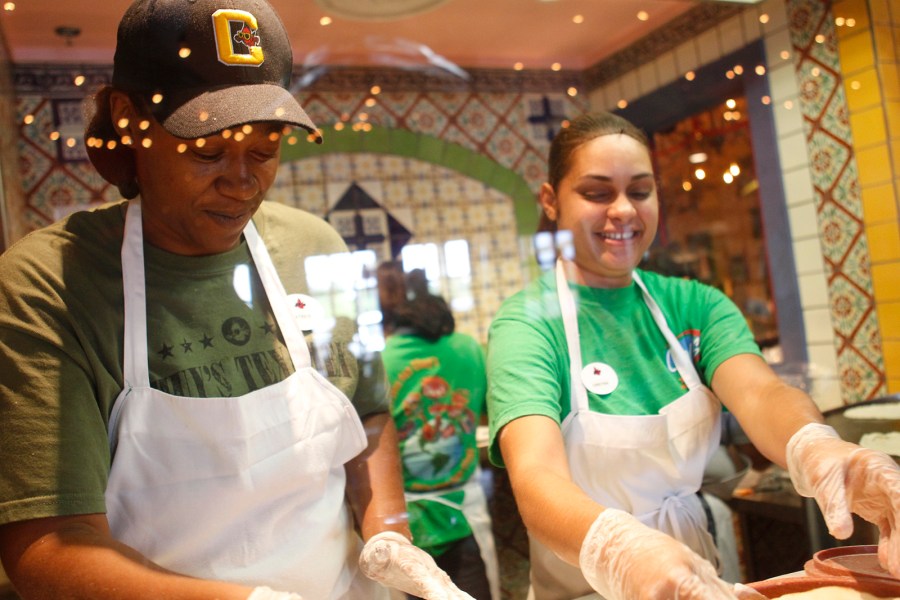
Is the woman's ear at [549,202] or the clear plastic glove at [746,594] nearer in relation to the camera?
the clear plastic glove at [746,594]

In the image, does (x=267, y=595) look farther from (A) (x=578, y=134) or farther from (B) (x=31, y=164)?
(A) (x=578, y=134)

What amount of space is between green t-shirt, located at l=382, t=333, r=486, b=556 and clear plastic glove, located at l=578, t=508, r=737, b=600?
1.24ft

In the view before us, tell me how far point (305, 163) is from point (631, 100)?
61 centimetres

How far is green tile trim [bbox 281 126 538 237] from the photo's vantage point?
1227 mm

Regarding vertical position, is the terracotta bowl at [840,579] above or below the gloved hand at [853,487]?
below

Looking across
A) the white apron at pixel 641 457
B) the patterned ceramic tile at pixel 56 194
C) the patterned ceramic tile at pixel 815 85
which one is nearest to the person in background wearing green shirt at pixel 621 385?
the white apron at pixel 641 457

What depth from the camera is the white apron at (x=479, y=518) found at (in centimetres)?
122

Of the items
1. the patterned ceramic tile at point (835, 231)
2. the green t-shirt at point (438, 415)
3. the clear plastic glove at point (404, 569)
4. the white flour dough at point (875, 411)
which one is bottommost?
the clear plastic glove at point (404, 569)

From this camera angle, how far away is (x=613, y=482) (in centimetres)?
112

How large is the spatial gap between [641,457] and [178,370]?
67 centimetres

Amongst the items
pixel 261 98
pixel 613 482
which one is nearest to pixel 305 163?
pixel 261 98

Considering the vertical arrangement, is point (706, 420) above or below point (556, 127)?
below

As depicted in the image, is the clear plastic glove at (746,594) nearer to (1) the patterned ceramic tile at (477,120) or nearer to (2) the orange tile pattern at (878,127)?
(2) the orange tile pattern at (878,127)

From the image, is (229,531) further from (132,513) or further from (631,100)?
(631,100)
